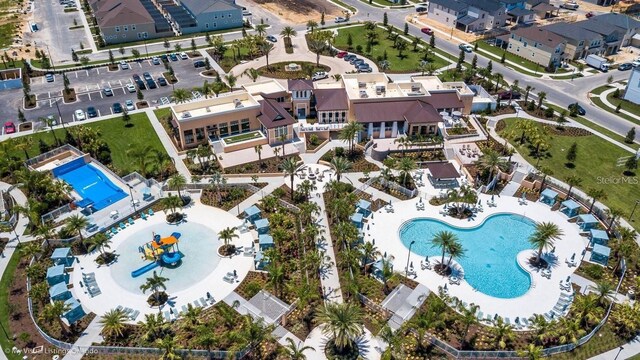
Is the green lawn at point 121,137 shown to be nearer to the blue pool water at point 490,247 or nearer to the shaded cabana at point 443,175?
the shaded cabana at point 443,175

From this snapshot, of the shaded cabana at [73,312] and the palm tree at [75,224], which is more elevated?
the palm tree at [75,224]

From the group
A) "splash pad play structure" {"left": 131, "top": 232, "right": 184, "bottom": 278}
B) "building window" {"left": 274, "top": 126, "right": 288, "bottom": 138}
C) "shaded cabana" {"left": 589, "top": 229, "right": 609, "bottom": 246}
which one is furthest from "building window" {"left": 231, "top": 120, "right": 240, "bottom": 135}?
"shaded cabana" {"left": 589, "top": 229, "right": 609, "bottom": 246}

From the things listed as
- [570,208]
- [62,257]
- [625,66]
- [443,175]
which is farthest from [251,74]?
[625,66]

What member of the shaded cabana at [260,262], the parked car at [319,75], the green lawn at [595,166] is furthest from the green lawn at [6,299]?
the green lawn at [595,166]

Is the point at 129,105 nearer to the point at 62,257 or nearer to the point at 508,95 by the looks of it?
the point at 62,257

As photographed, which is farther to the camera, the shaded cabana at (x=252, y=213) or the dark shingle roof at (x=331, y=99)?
the dark shingle roof at (x=331, y=99)
